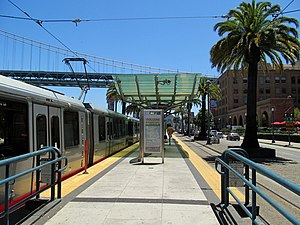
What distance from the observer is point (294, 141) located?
142ft

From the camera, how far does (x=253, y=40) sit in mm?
19109

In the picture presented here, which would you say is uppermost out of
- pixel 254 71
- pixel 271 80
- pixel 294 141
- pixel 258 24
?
pixel 271 80

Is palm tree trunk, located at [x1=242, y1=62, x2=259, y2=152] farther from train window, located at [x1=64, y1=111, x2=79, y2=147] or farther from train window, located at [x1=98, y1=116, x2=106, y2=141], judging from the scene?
train window, located at [x1=64, y1=111, x2=79, y2=147]

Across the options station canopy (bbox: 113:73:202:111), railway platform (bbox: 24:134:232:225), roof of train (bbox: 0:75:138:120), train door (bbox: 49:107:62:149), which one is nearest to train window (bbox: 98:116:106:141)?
station canopy (bbox: 113:73:202:111)

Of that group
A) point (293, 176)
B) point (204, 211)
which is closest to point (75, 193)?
point (204, 211)

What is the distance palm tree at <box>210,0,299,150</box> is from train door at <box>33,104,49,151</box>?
14.5m

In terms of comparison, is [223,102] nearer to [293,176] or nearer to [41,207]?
[293,176]

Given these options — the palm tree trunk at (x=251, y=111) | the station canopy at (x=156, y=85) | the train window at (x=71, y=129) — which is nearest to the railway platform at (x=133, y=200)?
the train window at (x=71, y=129)

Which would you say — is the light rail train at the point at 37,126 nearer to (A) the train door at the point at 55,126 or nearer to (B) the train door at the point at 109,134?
(A) the train door at the point at 55,126

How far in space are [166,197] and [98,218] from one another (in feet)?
6.71

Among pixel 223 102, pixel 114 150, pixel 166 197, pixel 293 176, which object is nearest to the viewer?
pixel 166 197

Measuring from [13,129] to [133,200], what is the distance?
9.30 feet

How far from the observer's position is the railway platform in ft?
18.2

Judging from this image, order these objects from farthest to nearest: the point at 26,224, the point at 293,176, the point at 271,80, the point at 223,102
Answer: the point at 223,102 < the point at 271,80 < the point at 293,176 < the point at 26,224
